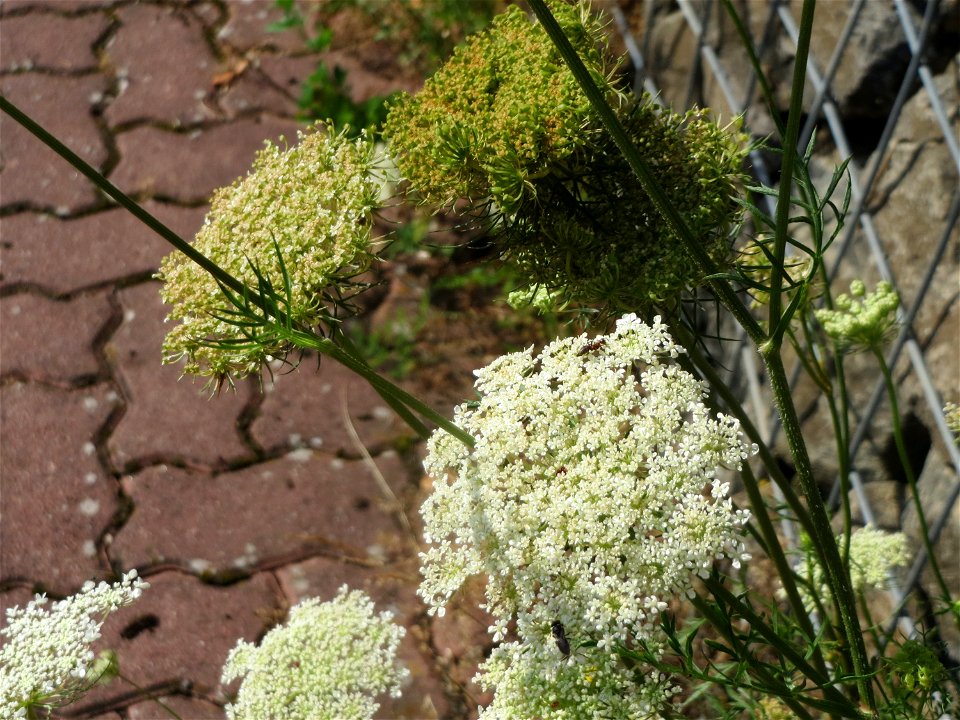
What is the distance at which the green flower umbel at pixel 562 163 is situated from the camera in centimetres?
101

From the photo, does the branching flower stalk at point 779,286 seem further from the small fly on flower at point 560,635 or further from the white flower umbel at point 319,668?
the white flower umbel at point 319,668

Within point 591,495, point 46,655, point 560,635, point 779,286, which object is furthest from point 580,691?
point 46,655

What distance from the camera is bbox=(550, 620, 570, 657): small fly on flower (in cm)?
98

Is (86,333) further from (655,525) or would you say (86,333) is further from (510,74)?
(655,525)

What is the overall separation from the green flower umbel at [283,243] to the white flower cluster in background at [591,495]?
0.68 ft

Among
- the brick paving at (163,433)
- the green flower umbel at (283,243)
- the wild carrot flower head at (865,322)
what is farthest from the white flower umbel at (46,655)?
the wild carrot flower head at (865,322)

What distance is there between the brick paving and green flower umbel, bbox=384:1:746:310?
4.34 ft

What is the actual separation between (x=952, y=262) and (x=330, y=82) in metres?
2.30

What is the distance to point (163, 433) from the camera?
9.29ft

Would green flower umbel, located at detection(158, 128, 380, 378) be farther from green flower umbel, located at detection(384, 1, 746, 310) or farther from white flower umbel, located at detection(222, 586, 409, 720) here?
white flower umbel, located at detection(222, 586, 409, 720)

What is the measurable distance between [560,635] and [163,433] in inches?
81.8

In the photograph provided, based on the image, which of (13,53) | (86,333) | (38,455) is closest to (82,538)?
(38,455)

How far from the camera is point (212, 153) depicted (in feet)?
11.5

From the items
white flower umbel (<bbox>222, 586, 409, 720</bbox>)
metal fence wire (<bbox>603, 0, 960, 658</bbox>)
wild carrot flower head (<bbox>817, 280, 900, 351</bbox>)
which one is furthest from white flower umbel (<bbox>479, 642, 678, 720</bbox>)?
metal fence wire (<bbox>603, 0, 960, 658</bbox>)
